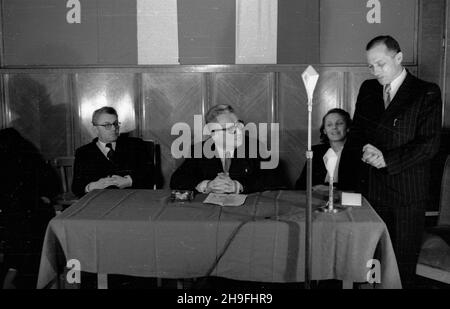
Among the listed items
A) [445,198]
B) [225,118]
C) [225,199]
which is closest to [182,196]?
[225,199]

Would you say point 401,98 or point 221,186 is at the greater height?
point 401,98

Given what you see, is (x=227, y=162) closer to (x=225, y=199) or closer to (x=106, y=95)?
(x=225, y=199)

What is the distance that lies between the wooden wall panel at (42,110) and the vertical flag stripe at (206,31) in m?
1.16

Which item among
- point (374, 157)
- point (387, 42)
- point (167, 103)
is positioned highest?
point (387, 42)

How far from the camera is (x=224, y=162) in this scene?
3770 mm

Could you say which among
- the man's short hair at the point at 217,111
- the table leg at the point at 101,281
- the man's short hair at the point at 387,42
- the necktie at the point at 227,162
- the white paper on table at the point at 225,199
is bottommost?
the table leg at the point at 101,281

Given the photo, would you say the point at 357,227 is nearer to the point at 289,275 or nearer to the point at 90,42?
the point at 289,275

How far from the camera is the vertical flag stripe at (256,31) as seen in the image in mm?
4988

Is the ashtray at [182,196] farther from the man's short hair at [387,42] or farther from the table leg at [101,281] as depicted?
the man's short hair at [387,42]

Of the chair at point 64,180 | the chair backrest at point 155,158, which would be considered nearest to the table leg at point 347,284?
the chair backrest at point 155,158

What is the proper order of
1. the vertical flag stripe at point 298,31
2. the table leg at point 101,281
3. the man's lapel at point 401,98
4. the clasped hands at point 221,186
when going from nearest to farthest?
1. the table leg at point 101,281
2. the man's lapel at point 401,98
3. the clasped hands at point 221,186
4. the vertical flag stripe at point 298,31

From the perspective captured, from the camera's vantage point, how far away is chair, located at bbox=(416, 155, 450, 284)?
311 cm

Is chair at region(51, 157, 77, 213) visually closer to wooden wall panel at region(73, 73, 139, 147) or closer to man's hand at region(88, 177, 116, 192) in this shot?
man's hand at region(88, 177, 116, 192)

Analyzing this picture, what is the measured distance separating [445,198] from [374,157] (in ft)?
2.00
